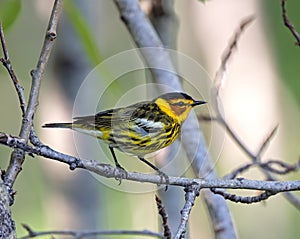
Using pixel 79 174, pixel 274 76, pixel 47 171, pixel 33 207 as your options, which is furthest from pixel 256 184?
pixel 33 207

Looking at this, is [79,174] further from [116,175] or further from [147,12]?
[116,175]

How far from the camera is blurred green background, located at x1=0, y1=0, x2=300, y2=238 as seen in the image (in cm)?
199

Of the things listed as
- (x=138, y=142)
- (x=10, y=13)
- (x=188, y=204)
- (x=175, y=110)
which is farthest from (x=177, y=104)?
(x=188, y=204)

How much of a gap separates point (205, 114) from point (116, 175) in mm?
1101

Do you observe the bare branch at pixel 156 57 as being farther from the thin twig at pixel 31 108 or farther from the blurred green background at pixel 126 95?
the thin twig at pixel 31 108

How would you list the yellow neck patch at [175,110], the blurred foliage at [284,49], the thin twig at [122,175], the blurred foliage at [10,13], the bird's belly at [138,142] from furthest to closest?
1. the blurred foliage at [284,49]
2. the yellow neck patch at [175,110]
3. the bird's belly at [138,142]
4. the blurred foliage at [10,13]
5. the thin twig at [122,175]

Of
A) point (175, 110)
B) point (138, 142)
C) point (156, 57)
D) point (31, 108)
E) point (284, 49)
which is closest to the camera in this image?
point (31, 108)

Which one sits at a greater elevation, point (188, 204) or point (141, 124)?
point (141, 124)

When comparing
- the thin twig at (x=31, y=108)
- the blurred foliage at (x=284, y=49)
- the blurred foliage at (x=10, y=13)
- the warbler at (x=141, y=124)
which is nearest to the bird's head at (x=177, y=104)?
the warbler at (x=141, y=124)

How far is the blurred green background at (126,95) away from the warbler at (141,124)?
0.25 ft

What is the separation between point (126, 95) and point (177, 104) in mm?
188

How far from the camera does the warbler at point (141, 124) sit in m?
1.35

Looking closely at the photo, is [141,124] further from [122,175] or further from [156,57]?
[122,175]

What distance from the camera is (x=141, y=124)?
1437 mm
